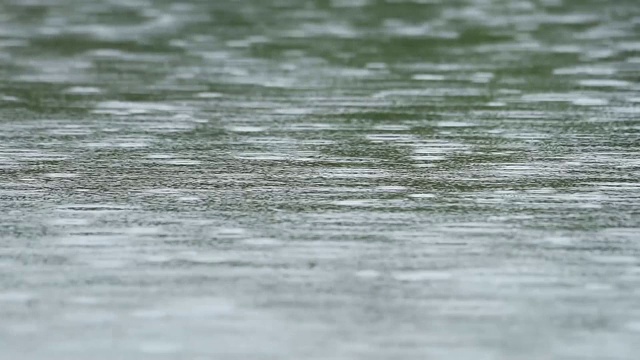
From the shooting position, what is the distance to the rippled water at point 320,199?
205 inches

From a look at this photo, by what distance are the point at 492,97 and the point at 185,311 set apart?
534cm

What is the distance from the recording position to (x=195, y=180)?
7.62 meters

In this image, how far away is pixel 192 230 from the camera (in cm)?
659

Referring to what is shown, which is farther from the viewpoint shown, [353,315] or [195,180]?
[195,180]

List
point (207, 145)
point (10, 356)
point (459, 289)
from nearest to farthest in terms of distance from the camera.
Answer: point (10, 356)
point (459, 289)
point (207, 145)

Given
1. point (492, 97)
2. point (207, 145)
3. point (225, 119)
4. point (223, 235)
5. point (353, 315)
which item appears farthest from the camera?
point (492, 97)

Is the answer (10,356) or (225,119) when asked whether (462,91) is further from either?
(10,356)

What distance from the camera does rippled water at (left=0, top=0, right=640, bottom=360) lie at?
520 cm

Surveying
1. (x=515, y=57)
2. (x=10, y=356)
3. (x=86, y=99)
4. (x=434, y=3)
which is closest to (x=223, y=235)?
(x=10, y=356)

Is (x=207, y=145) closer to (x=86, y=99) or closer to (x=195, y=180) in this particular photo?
(x=195, y=180)

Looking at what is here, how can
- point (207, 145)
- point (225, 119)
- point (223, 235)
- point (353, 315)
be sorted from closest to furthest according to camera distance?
point (353, 315) < point (223, 235) < point (207, 145) < point (225, 119)

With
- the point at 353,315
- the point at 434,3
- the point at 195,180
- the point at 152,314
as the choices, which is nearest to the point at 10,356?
the point at 152,314

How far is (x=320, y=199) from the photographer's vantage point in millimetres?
7176

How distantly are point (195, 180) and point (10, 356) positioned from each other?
111 inches
